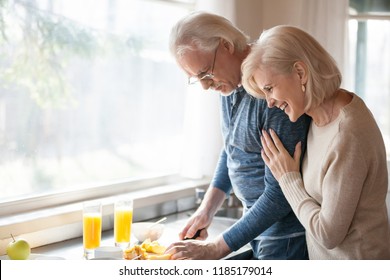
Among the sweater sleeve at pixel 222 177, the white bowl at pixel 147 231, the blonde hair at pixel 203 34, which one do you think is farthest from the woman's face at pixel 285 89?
the white bowl at pixel 147 231

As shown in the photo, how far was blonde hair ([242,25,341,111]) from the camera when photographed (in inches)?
67.1

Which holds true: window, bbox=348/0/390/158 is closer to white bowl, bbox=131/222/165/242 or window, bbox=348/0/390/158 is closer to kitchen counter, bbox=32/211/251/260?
kitchen counter, bbox=32/211/251/260

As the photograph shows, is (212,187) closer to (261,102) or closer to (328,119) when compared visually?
(261,102)

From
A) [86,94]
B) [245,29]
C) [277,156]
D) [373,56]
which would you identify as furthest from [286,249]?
[373,56]

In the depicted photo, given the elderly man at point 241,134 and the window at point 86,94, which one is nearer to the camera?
the elderly man at point 241,134

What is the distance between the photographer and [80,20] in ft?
8.84

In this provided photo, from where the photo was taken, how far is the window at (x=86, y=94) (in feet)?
8.11

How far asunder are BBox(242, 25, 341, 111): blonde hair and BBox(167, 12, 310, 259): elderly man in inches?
6.8

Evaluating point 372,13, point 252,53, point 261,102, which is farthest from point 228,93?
point 372,13

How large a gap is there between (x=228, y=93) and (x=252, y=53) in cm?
24

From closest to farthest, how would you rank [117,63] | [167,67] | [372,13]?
1. [117,63]
2. [167,67]
3. [372,13]

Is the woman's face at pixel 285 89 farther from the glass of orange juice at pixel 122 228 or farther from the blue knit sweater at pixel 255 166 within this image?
the glass of orange juice at pixel 122 228

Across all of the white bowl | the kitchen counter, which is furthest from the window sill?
the white bowl

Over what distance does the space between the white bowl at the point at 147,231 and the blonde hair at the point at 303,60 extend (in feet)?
2.72
